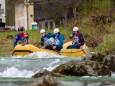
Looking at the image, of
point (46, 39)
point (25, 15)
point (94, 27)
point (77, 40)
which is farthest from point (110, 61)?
point (25, 15)

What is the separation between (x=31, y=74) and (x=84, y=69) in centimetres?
187

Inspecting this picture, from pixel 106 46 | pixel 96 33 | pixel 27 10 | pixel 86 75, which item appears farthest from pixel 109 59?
pixel 27 10

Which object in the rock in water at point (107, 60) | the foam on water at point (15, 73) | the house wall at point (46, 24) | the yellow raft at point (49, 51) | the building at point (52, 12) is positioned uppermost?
the rock in water at point (107, 60)

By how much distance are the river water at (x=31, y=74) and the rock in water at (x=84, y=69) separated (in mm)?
371

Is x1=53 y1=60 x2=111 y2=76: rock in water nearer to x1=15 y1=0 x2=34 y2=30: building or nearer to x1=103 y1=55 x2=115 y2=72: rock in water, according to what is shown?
x1=103 y1=55 x2=115 y2=72: rock in water

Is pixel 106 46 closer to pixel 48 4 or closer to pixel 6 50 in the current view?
pixel 6 50

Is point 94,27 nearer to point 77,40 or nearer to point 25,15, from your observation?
point 77,40

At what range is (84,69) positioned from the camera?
14672 millimetres

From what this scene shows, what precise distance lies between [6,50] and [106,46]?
8.60 m

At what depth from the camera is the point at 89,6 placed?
113 feet

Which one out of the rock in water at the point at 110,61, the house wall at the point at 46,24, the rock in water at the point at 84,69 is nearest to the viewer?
the rock in water at the point at 84,69

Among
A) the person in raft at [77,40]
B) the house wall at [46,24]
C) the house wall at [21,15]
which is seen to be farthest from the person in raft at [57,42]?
the house wall at [21,15]

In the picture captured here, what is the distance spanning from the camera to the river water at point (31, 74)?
490 inches

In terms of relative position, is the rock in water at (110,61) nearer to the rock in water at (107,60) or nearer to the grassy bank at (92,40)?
the rock in water at (107,60)
